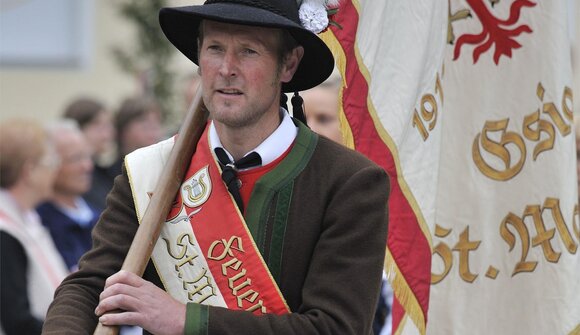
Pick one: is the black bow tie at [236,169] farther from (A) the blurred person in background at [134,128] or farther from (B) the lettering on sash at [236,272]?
(A) the blurred person in background at [134,128]

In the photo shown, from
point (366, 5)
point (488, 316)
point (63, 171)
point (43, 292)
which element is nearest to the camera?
point (366, 5)

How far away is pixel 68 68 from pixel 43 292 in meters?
10.9

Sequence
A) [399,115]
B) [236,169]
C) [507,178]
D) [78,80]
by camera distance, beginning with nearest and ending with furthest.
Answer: [236,169] → [399,115] → [507,178] → [78,80]

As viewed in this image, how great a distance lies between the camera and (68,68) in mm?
16531

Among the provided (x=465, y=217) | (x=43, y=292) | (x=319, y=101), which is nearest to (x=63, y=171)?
(x=43, y=292)

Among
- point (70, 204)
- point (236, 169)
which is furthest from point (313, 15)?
point (70, 204)

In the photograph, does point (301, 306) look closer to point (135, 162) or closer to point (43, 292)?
point (135, 162)

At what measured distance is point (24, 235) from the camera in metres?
5.86

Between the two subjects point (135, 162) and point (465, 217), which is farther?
point (465, 217)

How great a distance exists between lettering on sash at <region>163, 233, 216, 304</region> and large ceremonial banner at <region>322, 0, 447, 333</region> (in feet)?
2.65

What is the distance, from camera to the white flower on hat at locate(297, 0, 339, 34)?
134 inches

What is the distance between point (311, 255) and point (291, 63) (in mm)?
546

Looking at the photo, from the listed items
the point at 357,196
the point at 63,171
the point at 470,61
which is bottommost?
the point at 63,171

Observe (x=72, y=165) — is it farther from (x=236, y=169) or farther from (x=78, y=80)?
(x=78, y=80)
